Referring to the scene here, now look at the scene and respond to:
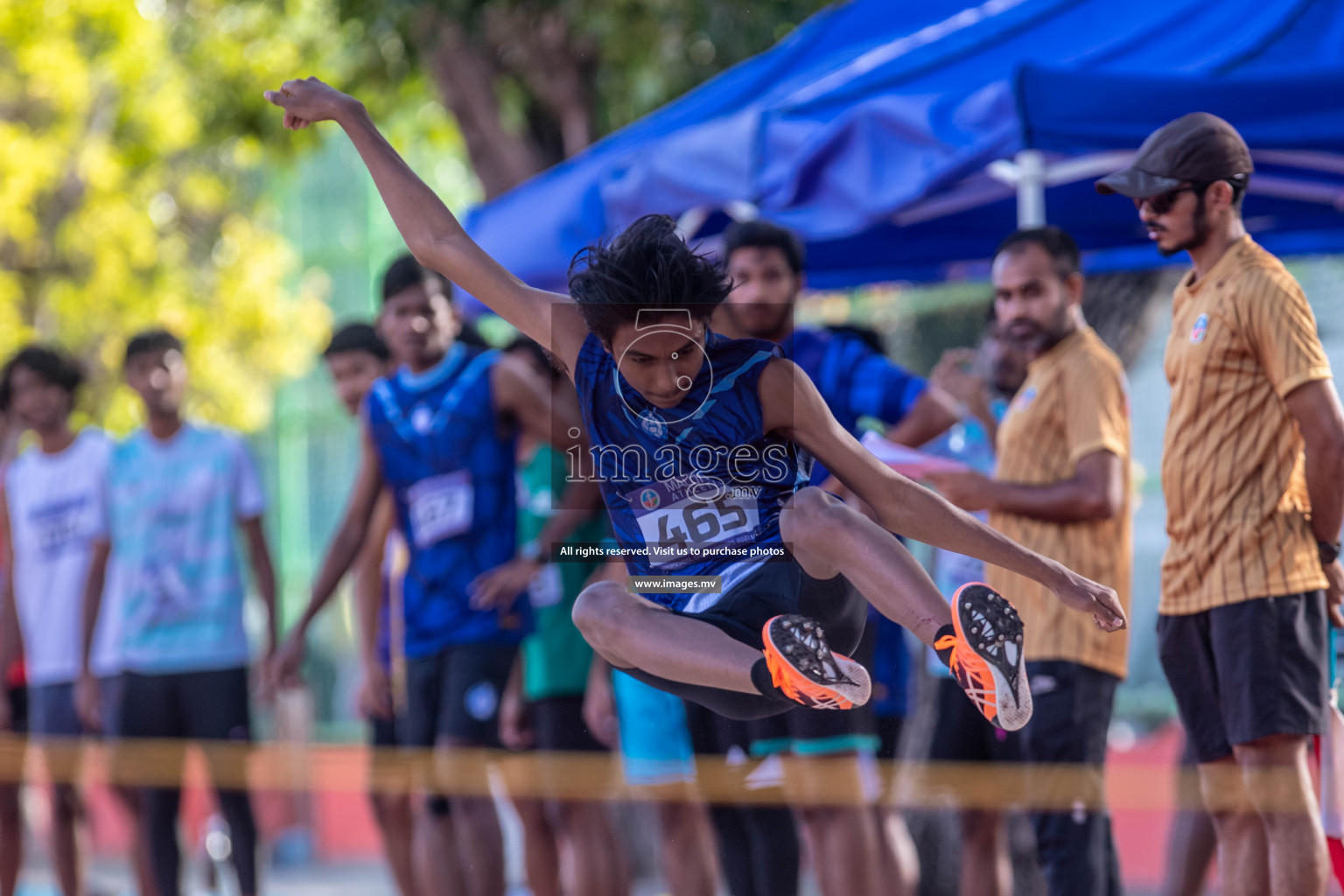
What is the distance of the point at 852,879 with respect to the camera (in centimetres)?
397

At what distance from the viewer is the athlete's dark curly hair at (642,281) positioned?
3.00 m

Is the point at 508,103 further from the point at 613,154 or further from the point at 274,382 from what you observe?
the point at 274,382

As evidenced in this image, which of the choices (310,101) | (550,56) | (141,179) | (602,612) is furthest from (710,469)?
(141,179)

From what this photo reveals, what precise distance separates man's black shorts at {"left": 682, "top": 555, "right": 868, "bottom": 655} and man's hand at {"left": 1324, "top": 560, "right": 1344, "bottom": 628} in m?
1.14

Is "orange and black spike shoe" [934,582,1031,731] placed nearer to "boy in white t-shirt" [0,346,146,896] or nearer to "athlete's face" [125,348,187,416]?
"athlete's face" [125,348,187,416]

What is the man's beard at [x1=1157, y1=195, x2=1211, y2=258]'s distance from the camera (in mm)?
3432

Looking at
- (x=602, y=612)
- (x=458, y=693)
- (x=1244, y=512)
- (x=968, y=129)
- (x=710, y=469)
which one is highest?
(x=968, y=129)

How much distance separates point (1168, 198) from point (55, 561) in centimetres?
447

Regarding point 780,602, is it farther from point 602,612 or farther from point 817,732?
point 817,732

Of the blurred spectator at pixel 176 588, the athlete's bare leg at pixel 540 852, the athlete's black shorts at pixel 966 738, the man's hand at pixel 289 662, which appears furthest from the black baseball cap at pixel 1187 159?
the blurred spectator at pixel 176 588

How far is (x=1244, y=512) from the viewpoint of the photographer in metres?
3.42

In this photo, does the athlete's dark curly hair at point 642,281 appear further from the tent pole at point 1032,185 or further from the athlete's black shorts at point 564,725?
the athlete's black shorts at point 564,725

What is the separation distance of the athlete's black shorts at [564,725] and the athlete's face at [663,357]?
2393mm

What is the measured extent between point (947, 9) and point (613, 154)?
1.51 m
